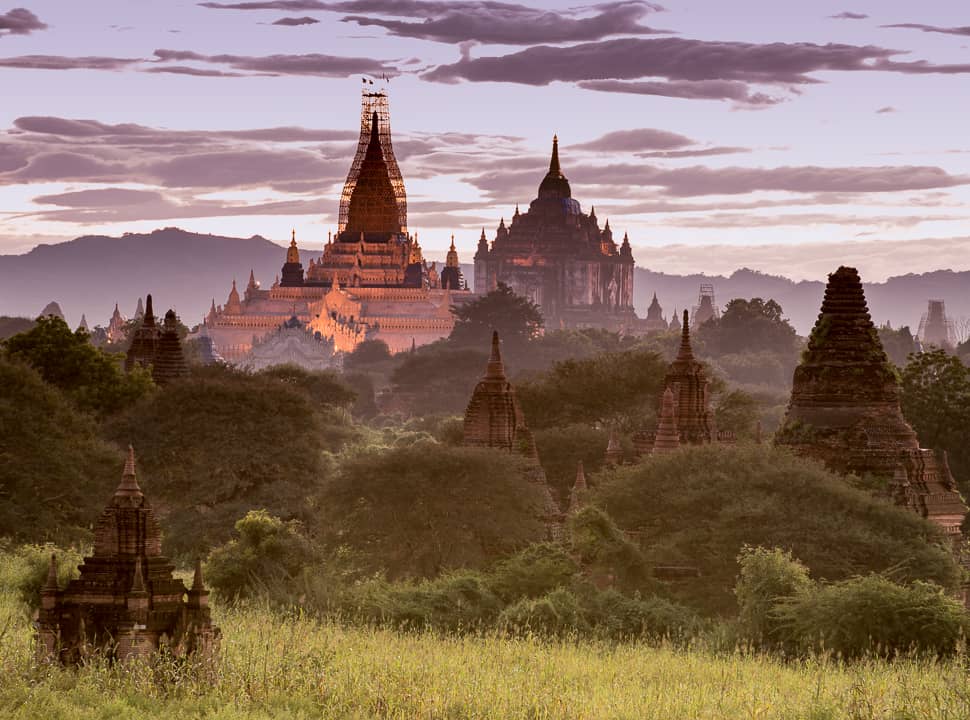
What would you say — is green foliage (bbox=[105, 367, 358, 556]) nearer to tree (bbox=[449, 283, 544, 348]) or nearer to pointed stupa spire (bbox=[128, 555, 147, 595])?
pointed stupa spire (bbox=[128, 555, 147, 595])

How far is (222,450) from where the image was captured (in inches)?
2372

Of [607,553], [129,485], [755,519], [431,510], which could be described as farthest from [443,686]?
[431,510]

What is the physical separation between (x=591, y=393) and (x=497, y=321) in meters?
105

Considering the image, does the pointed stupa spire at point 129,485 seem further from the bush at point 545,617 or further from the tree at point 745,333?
the tree at point 745,333

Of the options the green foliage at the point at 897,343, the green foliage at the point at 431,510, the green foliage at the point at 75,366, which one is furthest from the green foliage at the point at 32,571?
the green foliage at the point at 897,343

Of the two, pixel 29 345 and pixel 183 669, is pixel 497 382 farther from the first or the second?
pixel 183 669

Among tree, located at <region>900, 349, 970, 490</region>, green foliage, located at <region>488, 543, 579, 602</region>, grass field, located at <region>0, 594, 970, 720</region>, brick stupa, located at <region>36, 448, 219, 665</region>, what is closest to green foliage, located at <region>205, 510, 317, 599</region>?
green foliage, located at <region>488, 543, 579, 602</region>

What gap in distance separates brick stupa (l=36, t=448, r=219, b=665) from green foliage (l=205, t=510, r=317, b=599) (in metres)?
14.1

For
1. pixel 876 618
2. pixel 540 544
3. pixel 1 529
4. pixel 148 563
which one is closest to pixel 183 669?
pixel 148 563

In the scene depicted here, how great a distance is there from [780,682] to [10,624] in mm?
10567

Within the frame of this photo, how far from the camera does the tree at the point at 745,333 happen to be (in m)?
192

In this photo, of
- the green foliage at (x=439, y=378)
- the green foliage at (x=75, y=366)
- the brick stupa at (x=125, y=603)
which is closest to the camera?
the brick stupa at (x=125, y=603)

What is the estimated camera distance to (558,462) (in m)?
64.6

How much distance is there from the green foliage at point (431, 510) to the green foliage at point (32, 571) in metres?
9.19
